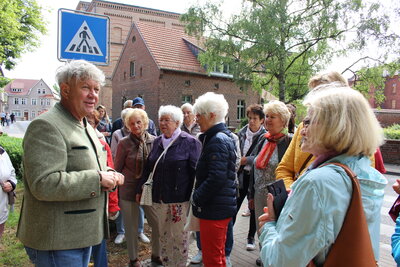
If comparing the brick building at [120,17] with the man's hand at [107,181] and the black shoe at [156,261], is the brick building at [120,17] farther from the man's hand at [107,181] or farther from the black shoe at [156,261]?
the man's hand at [107,181]

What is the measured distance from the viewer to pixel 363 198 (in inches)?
53.8

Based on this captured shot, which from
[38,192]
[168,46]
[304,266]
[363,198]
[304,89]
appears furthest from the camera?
[168,46]

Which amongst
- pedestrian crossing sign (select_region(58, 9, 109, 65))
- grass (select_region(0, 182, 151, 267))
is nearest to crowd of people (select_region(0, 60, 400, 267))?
grass (select_region(0, 182, 151, 267))

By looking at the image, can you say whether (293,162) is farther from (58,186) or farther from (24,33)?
(24,33)

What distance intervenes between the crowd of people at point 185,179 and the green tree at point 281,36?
15.2m

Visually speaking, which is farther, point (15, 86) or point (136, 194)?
point (15, 86)

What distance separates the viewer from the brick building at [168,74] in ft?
79.4

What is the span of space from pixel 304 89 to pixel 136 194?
1910 cm

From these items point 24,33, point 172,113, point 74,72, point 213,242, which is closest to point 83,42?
point 172,113

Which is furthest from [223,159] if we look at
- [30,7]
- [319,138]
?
[30,7]

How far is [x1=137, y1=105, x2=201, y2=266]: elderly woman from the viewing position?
3477mm

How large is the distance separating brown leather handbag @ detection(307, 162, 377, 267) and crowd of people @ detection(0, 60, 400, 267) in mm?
11

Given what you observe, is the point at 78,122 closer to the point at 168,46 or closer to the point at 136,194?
the point at 136,194

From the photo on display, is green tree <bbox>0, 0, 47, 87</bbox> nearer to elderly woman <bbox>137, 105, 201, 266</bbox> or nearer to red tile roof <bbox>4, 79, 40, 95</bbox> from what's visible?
elderly woman <bbox>137, 105, 201, 266</bbox>
